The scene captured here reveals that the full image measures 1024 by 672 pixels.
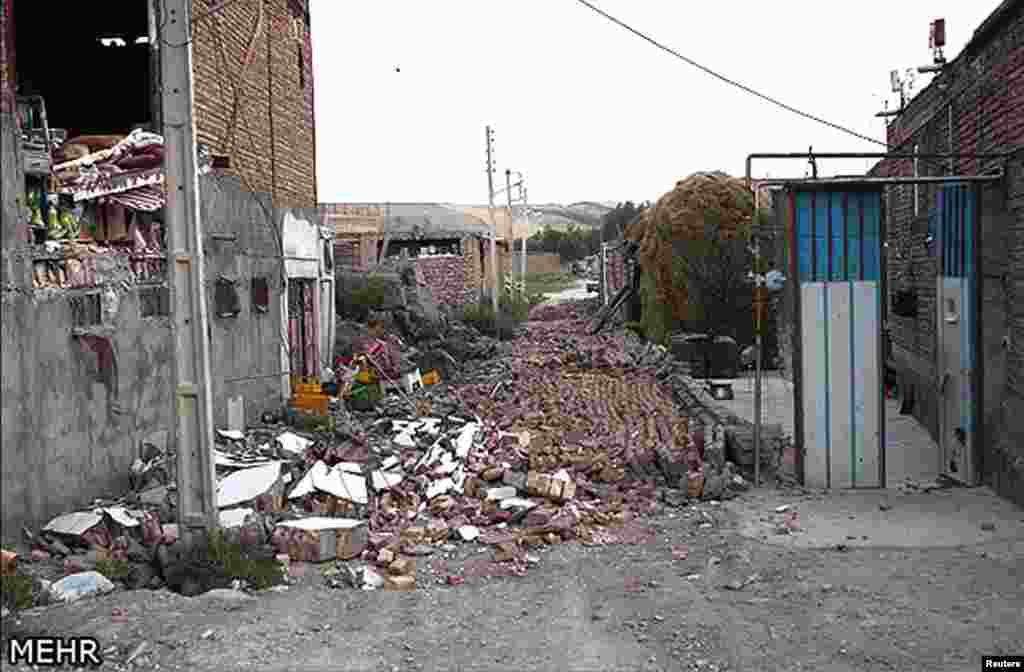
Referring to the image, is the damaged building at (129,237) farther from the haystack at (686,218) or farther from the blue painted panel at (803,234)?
the haystack at (686,218)

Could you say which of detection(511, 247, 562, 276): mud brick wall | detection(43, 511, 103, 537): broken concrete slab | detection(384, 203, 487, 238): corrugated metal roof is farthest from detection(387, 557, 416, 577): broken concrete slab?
detection(511, 247, 562, 276): mud brick wall

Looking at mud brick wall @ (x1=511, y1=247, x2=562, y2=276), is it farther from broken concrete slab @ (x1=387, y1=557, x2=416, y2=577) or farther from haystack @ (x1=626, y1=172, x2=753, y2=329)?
broken concrete slab @ (x1=387, y1=557, x2=416, y2=577)

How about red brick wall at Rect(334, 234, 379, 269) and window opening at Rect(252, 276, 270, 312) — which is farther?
red brick wall at Rect(334, 234, 379, 269)

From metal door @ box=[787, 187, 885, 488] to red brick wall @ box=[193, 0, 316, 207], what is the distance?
664cm

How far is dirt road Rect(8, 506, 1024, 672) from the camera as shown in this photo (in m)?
6.18

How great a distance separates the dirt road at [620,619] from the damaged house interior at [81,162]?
10.7ft

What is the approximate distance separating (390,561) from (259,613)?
1.61 metres

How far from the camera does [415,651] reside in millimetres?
6316

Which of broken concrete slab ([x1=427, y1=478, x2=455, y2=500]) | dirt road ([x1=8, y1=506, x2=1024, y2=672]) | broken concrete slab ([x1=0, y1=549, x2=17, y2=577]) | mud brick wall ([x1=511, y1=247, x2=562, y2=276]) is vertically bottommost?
dirt road ([x1=8, y1=506, x2=1024, y2=672])

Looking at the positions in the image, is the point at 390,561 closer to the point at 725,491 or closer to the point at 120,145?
the point at 725,491

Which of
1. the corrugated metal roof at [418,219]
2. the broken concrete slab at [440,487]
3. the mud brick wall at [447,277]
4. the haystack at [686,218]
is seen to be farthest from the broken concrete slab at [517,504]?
the mud brick wall at [447,277]

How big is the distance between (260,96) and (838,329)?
8.13 metres

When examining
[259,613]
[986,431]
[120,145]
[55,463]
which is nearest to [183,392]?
[55,463]

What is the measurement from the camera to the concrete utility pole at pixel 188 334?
311 inches
